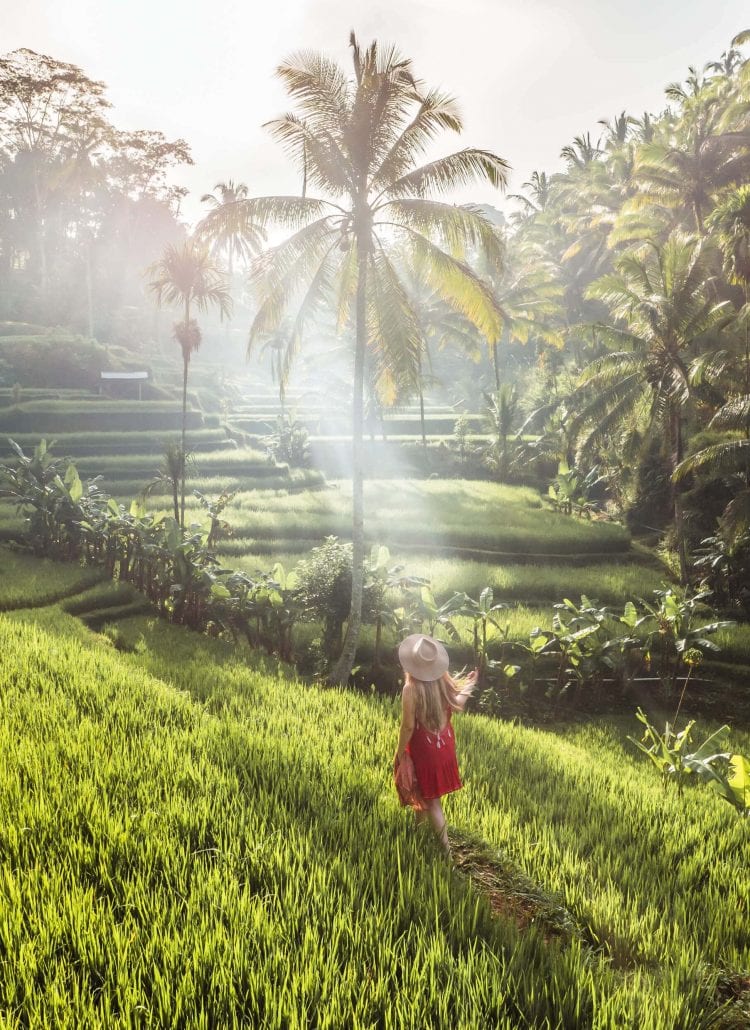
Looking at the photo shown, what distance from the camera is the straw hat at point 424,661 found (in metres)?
3.78

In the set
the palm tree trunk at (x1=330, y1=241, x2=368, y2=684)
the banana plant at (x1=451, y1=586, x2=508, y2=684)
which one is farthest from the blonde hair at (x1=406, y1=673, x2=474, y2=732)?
the banana plant at (x1=451, y1=586, x2=508, y2=684)

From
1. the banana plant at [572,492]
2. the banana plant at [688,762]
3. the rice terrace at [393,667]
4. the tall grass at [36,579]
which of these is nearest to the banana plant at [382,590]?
the rice terrace at [393,667]

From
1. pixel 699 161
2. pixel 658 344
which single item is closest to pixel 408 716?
pixel 658 344

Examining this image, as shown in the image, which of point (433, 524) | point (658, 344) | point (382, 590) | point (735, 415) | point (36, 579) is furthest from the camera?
point (433, 524)

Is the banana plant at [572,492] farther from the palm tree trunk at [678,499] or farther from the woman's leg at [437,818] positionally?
the woman's leg at [437,818]

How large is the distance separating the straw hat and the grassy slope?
33.3 inches

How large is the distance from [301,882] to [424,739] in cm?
117

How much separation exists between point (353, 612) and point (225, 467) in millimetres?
14755

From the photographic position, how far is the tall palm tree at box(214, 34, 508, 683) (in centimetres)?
845

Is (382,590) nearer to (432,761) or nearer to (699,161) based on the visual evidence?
(432,761)

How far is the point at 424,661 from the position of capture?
3.80m

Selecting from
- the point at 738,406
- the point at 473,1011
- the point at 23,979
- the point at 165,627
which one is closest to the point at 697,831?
the point at 473,1011

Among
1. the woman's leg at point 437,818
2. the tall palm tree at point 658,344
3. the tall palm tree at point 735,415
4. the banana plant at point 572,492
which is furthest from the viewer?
the banana plant at point 572,492

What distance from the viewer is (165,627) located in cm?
1012
